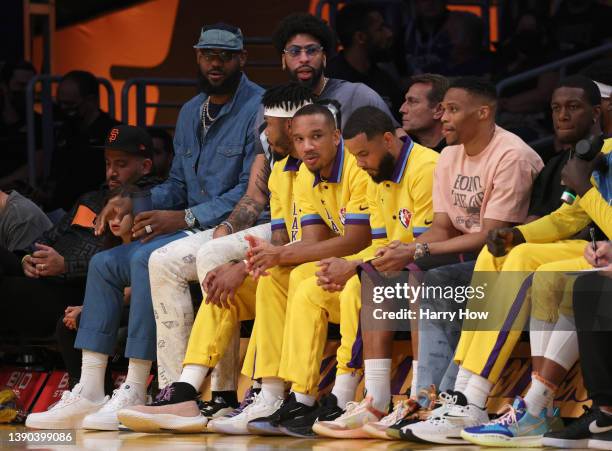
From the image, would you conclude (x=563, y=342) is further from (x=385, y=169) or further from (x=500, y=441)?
(x=385, y=169)

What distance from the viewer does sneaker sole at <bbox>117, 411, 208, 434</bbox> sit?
7.46m

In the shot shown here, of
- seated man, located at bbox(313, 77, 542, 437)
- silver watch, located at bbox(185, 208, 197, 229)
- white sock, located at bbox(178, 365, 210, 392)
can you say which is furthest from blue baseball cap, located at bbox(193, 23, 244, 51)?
white sock, located at bbox(178, 365, 210, 392)

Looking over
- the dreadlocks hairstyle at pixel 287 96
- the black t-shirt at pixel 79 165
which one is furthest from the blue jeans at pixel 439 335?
the black t-shirt at pixel 79 165

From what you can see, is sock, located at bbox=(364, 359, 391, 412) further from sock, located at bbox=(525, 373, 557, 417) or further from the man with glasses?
the man with glasses

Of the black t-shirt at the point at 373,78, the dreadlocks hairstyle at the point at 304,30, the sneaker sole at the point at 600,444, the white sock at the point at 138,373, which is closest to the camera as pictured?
the sneaker sole at the point at 600,444

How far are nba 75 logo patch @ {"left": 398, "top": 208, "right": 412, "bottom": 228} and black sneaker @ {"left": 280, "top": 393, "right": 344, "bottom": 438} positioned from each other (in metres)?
0.94

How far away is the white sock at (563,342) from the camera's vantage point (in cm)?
652

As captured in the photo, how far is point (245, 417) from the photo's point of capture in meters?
7.40

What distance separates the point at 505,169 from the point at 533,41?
401 cm

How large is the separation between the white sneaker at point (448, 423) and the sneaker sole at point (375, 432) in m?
0.22

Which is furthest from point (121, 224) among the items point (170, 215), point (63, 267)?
point (63, 267)

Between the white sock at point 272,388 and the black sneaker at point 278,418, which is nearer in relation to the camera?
the black sneaker at point 278,418

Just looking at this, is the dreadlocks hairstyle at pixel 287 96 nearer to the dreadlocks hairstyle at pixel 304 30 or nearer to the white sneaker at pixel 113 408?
the dreadlocks hairstyle at pixel 304 30

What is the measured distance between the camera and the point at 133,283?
8148 mm
